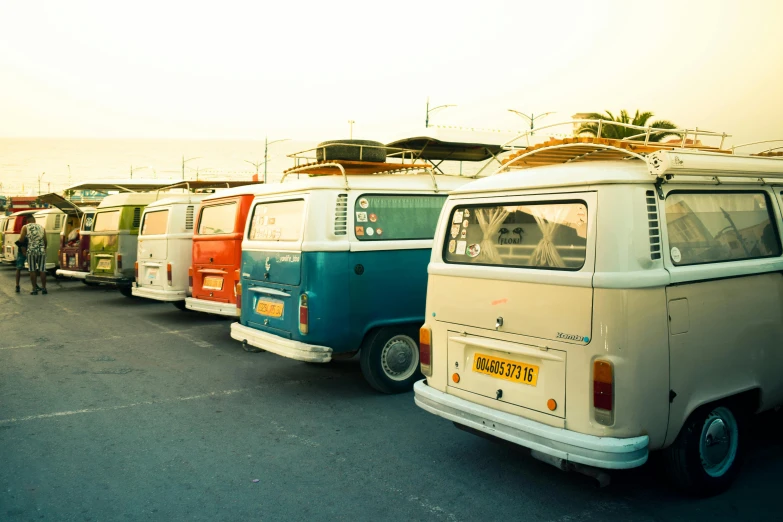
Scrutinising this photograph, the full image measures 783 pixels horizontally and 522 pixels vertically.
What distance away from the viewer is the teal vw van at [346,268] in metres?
6.21

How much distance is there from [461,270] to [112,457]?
117 inches

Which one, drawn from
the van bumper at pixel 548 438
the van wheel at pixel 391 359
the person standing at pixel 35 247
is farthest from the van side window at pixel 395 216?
the person standing at pixel 35 247

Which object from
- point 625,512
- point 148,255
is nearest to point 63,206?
point 148,255

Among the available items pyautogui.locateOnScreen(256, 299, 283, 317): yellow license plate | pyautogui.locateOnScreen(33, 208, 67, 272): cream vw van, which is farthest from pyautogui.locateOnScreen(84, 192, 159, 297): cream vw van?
pyautogui.locateOnScreen(256, 299, 283, 317): yellow license plate

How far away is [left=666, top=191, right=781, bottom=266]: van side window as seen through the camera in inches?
→ 149

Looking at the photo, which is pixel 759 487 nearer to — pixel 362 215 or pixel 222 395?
pixel 362 215

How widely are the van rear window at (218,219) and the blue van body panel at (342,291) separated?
2.42 meters

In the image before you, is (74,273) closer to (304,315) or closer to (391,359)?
(304,315)

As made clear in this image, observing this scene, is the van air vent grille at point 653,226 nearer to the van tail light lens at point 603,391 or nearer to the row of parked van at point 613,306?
the row of parked van at point 613,306

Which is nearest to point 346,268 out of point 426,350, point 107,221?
point 426,350

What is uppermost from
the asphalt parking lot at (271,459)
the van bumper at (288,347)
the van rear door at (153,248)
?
the van rear door at (153,248)

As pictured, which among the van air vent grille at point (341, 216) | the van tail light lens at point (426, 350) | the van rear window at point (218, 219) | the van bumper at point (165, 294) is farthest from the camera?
the van bumper at point (165, 294)

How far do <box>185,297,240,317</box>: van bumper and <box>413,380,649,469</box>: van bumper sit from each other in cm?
528

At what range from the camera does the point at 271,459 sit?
4.74 m
